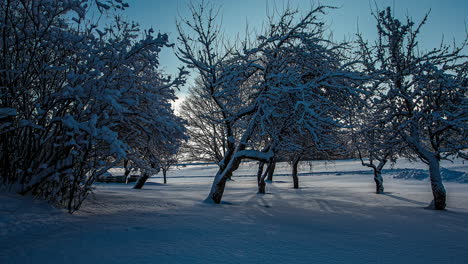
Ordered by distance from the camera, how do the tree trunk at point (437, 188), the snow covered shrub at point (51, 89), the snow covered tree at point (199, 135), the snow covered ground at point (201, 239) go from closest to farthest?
the snow covered ground at point (201, 239), the snow covered shrub at point (51, 89), the tree trunk at point (437, 188), the snow covered tree at point (199, 135)

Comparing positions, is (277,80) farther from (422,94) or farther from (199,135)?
(199,135)

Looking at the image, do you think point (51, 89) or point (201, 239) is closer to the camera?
point (201, 239)

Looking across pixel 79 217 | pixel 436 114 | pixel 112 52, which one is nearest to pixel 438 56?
pixel 436 114

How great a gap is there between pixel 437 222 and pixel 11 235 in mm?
8934

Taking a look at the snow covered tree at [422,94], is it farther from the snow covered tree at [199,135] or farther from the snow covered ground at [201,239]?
the snow covered tree at [199,135]

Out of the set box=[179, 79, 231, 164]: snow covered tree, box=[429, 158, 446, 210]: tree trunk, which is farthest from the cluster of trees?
box=[179, 79, 231, 164]: snow covered tree

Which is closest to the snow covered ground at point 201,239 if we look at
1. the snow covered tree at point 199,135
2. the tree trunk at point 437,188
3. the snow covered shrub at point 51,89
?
the snow covered shrub at point 51,89

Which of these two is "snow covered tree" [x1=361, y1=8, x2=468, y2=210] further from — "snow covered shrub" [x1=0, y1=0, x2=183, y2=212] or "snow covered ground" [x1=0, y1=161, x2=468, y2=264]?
"snow covered shrub" [x1=0, y1=0, x2=183, y2=212]

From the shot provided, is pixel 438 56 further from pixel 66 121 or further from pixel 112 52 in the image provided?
pixel 66 121

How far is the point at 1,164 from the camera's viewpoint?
16.7 ft

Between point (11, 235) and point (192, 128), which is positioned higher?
point (192, 128)

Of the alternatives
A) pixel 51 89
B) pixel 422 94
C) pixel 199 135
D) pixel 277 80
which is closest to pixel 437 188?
pixel 422 94

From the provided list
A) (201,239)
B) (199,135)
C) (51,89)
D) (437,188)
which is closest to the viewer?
(201,239)

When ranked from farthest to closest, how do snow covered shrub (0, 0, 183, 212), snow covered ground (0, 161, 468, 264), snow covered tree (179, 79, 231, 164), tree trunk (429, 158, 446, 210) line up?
snow covered tree (179, 79, 231, 164)
tree trunk (429, 158, 446, 210)
snow covered shrub (0, 0, 183, 212)
snow covered ground (0, 161, 468, 264)
